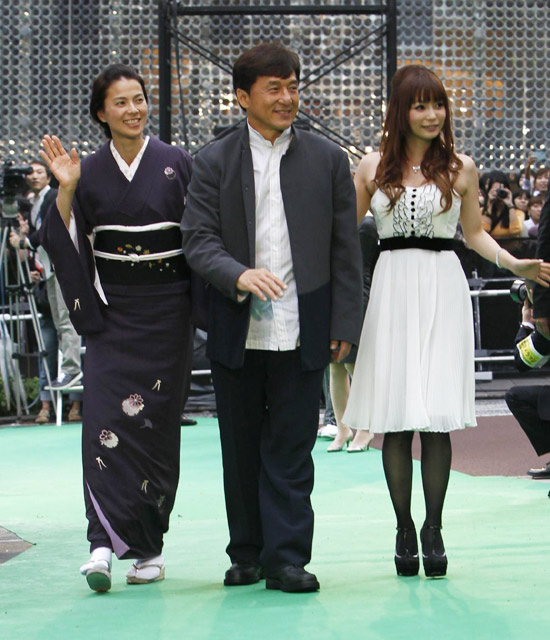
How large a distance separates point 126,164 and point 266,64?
0.69 metres

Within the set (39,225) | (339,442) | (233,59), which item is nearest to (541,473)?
(339,442)

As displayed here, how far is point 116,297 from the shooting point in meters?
4.80

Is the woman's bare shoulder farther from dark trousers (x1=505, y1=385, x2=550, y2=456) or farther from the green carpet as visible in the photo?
dark trousers (x1=505, y1=385, x2=550, y2=456)

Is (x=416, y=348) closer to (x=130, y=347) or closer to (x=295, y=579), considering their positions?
(x=295, y=579)

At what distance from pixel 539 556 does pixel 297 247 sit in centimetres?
153

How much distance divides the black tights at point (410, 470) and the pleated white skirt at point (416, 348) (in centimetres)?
10

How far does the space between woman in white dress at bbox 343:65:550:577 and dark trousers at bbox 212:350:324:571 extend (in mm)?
265

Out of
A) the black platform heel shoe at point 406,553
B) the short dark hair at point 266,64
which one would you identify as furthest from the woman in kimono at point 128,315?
the black platform heel shoe at point 406,553

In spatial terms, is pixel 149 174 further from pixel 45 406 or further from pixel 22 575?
pixel 45 406

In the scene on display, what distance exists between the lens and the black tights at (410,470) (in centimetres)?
465

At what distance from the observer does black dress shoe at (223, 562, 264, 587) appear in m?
4.60

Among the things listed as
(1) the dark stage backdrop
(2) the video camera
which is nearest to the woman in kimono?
(2) the video camera

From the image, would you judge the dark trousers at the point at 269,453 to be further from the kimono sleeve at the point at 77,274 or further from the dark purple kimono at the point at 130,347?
the kimono sleeve at the point at 77,274

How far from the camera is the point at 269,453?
180 inches
